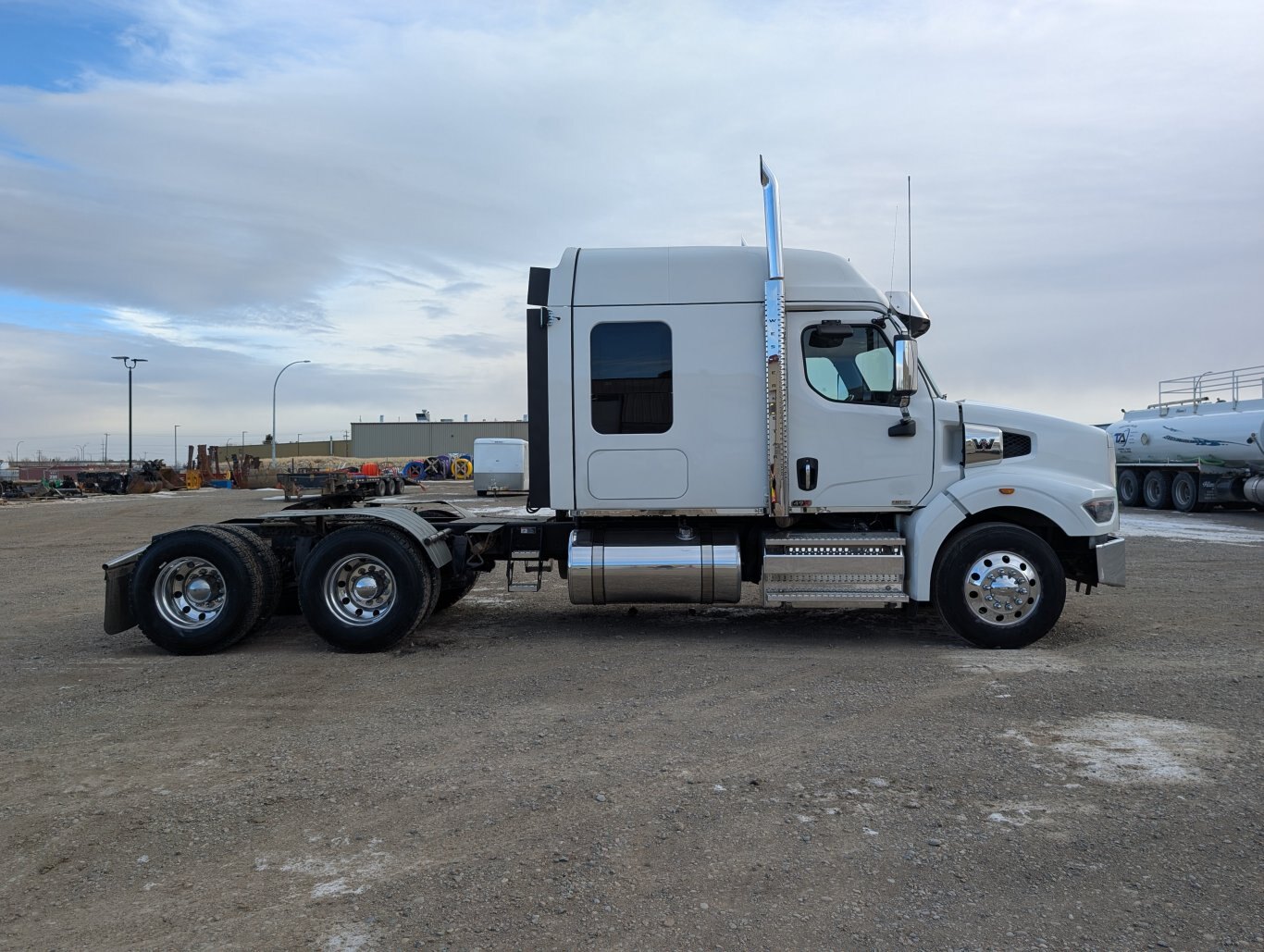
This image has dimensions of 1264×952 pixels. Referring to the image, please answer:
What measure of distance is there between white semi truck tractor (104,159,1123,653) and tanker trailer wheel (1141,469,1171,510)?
2299 cm

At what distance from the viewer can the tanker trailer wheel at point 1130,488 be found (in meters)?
29.5

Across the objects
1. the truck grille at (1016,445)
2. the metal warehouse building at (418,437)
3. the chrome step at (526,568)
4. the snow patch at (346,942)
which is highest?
the metal warehouse building at (418,437)

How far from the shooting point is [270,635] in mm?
8789

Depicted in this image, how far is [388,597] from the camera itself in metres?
7.97

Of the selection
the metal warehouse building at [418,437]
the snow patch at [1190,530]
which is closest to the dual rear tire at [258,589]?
the snow patch at [1190,530]

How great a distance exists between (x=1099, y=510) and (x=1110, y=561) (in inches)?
16.8

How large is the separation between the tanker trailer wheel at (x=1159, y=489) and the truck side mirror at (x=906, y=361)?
24.3m

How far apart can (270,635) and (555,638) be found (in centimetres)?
273

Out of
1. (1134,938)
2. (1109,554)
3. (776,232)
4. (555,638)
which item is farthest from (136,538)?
(1134,938)

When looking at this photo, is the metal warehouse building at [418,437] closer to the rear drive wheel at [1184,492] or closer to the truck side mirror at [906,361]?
the rear drive wheel at [1184,492]

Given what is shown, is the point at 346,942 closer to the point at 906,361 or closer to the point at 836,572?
the point at 836,572

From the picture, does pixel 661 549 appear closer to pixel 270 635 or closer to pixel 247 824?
pixel 270 635

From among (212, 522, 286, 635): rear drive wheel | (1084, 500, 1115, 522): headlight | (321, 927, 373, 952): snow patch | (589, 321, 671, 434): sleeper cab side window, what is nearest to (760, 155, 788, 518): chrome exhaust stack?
(589, 321, 671, 434): sleeper cab side window

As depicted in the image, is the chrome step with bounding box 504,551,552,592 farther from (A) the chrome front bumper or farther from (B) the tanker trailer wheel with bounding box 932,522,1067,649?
(A) the chrome front bumper
